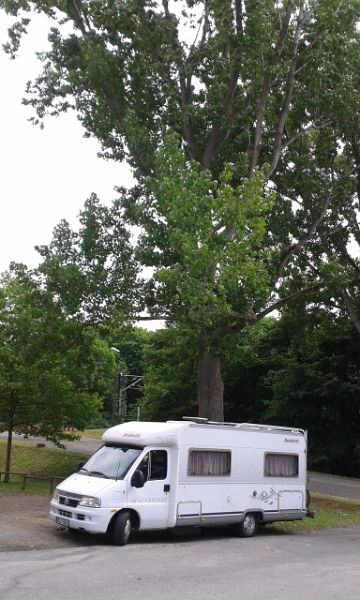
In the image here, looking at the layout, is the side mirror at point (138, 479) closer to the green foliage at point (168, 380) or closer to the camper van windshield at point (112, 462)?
the camper van windshield at point (112, 462)

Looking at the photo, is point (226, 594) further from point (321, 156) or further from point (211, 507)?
point (321, 156)

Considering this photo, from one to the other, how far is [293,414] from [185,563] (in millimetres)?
26803

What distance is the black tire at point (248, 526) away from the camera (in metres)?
15.9

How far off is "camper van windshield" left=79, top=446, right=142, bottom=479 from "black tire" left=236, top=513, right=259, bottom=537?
3.42 metres

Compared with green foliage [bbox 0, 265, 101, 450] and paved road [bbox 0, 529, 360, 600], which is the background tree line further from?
paved road [bbox 0, 529, 360, 600]

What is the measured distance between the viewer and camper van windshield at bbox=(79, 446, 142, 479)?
14.0 m

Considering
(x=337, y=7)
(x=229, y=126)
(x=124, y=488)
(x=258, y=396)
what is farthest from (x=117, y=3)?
(x=258, y=396)

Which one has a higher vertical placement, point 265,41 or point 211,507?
point 265,41

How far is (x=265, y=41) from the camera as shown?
64.7 feet

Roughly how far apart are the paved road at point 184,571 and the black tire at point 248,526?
0.71 m

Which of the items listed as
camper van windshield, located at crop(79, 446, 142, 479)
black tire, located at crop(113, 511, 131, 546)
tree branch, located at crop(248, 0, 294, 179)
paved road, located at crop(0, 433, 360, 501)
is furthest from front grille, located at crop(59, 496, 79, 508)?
paved road, located at crop(0, 433, 360, 501)

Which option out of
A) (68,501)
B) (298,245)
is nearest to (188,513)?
(68,501)

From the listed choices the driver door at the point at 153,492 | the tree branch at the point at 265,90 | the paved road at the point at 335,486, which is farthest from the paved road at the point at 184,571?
the paved road at the point at 335,486

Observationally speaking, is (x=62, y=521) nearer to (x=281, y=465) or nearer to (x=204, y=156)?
(x=281, y=465)
